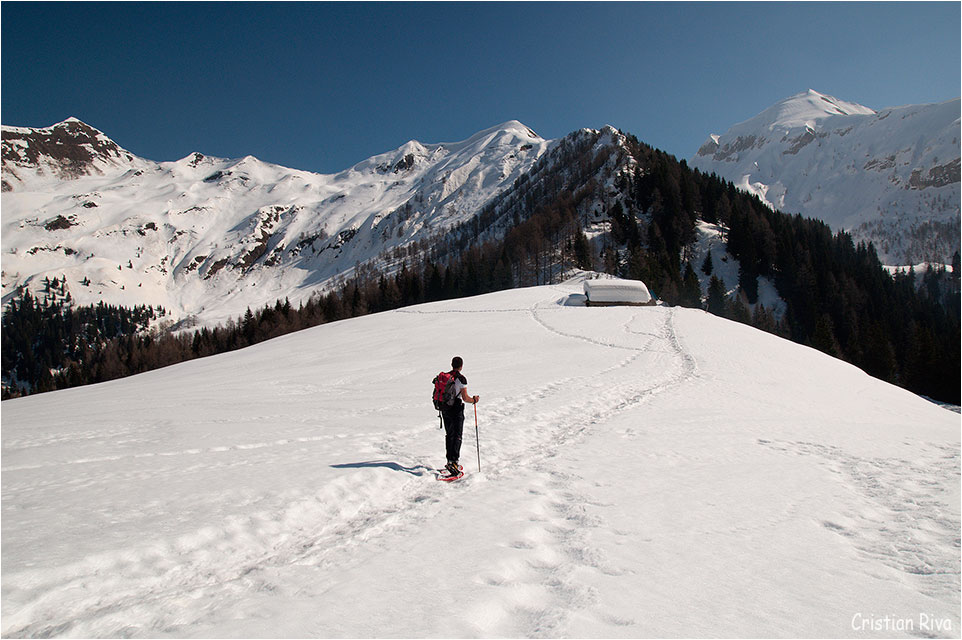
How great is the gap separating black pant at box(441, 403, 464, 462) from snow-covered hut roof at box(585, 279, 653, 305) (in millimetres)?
40477

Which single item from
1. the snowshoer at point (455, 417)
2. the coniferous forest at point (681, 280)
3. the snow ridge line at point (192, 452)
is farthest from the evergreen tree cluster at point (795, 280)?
the snow ridge line at point (192, 452)

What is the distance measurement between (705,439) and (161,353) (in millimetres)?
119885

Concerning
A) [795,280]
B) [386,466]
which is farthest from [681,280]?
[386,466]

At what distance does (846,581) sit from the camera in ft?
15.0

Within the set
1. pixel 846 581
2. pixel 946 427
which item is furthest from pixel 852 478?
pixel 946 427

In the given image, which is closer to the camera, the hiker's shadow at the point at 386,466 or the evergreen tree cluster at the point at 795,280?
the hiker's shadow at the point at 386,466

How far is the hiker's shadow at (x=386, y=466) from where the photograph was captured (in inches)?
341

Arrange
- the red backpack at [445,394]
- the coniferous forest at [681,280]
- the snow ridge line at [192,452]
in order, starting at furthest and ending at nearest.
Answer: the coniferous forest at [681,280], the snow ridge line at [192,452], the red backpack at [445,394]

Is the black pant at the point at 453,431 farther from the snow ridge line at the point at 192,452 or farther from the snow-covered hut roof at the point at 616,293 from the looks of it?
the snow-covered hut roof at the point at 616,293

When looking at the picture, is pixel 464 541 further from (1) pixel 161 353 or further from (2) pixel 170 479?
(1) pixel 161 353

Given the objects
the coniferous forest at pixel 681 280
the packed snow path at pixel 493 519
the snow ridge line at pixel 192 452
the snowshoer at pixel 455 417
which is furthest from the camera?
the coniferous forest at pixel 681 280

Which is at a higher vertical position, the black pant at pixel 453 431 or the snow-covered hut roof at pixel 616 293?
the snow-covered hut roof at pixel 616 293

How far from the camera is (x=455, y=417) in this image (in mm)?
8805

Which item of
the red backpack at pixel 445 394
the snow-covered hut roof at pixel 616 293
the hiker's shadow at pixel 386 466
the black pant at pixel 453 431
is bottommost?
the hiker's shadow at pixel 386 466
